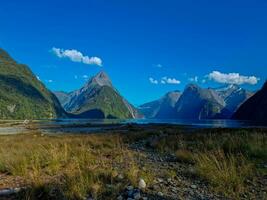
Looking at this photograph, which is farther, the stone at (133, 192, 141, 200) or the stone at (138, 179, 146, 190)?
the stone at (138, 179, 146, 190)

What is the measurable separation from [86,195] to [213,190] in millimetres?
2754

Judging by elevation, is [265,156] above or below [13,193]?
above

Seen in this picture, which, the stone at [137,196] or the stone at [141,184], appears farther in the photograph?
the stone at [141,184]

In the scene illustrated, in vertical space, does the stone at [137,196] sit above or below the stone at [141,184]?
below

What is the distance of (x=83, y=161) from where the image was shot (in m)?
10.2

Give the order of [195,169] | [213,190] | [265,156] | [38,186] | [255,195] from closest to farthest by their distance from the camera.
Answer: [255,195]
[213,190]
[38,186]
[195,169]
[265,156]

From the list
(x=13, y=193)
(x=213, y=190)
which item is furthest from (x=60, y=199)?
(x=213, y=190)

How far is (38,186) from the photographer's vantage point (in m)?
7.48

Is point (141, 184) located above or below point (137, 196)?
above

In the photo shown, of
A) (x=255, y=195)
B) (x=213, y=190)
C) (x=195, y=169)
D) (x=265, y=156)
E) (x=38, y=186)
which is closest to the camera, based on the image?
(x=255, y=195)

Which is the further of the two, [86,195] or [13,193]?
[13,193]

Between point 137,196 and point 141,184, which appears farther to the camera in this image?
point 141,184

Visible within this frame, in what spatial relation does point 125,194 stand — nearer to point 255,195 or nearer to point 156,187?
point 156,187

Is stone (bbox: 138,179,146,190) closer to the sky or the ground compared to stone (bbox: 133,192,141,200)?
closer to the sky
